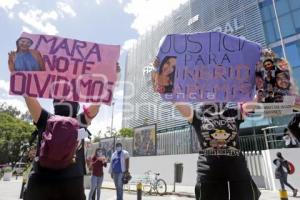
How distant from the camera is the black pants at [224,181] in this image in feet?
9.05

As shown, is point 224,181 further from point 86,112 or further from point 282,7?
point 282,7

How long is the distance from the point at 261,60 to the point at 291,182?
33.3 ft

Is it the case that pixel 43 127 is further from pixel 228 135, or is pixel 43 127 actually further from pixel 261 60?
pixel 261 60

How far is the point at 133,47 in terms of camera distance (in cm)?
4116

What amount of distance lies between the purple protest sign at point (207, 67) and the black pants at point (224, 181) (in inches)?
32.5

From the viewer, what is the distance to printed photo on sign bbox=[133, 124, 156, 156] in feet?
68.6

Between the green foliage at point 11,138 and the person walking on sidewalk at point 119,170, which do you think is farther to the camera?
the green foliage at point 11,138

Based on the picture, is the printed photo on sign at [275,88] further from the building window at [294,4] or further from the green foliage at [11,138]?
the green foliage at [11,138]

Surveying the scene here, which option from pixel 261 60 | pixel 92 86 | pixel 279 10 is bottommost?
pixel 92 86

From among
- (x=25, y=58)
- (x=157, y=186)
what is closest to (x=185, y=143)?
(x=157, y=186)

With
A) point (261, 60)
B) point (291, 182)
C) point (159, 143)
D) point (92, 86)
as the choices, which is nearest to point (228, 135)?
point (261, 60)

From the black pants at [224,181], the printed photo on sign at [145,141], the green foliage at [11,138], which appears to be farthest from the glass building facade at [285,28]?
the green foliage at [11,138]

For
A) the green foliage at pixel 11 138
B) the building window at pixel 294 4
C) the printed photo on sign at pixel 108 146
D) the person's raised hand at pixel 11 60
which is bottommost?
the person's raised hand at pixel 11 60

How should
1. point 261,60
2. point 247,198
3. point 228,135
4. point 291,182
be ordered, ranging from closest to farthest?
1. point 247,198
2. point 228,135
3. point 261,60
4. point 291,182
